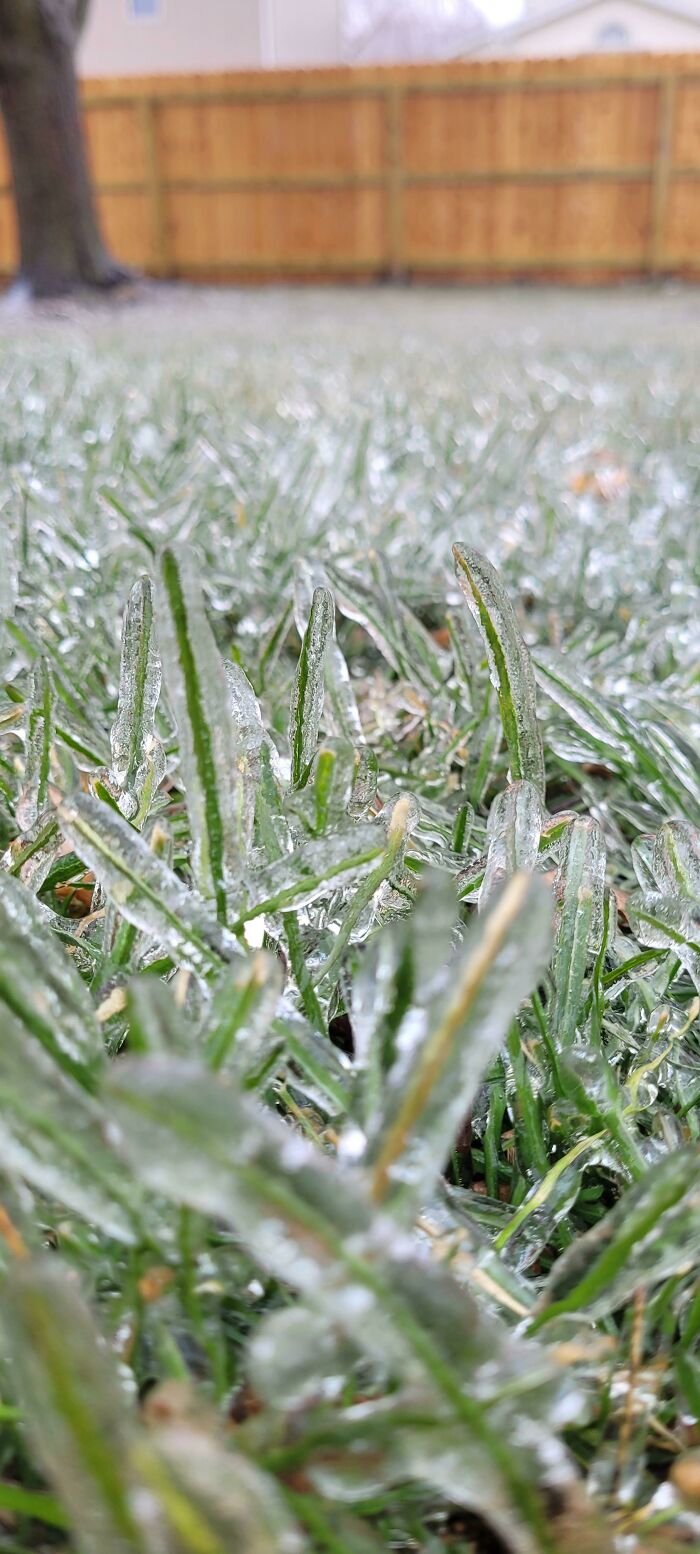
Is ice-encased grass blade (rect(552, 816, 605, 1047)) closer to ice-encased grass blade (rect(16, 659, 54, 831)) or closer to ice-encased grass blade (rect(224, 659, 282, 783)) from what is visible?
ice-encased grass blade (rect(224, 659, 282, 783))

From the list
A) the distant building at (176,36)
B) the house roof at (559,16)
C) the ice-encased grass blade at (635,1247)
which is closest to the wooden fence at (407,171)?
the distant building at (176,36)

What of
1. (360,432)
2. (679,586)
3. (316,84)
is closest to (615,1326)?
(679,586)

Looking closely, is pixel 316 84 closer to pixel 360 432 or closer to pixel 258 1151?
pixel 360 432

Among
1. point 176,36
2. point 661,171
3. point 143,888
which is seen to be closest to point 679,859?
point 143,888

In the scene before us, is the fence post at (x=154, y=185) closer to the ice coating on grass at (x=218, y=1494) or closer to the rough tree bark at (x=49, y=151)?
the rough tree bark at (x=49, y=151)

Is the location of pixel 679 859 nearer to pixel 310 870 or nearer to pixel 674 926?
pixel 674 926

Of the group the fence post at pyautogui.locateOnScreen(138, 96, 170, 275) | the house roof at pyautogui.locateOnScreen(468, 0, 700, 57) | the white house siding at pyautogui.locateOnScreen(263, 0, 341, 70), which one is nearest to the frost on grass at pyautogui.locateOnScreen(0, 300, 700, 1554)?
the fence post at pyautogui.locateOnScreen(138, 96, 170, 275)
